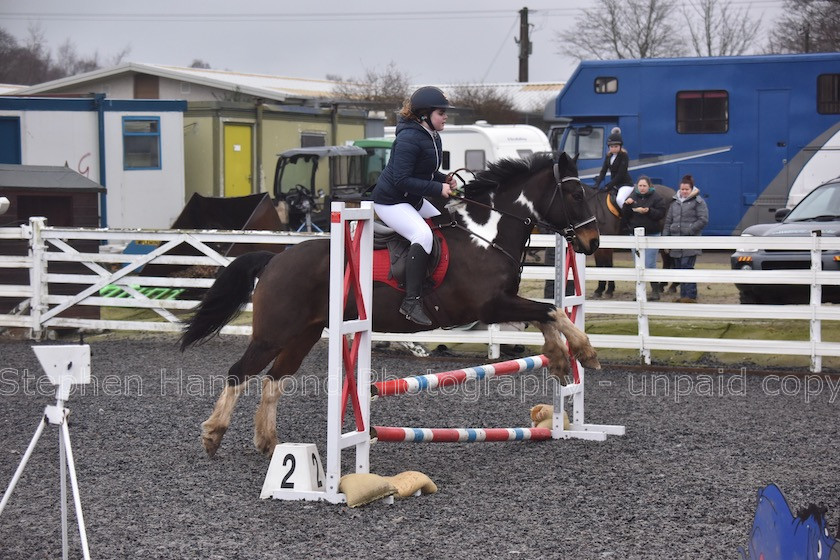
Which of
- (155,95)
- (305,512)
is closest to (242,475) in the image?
(305,512)

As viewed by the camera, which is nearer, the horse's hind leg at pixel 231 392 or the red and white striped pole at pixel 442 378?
the red and white striped pole at pixel 442 378

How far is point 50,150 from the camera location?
2062 cm

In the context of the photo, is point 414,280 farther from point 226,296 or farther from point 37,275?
point 37,275

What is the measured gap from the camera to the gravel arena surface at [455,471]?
203 inches

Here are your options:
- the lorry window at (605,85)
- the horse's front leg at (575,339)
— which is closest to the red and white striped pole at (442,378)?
Answer: the horse's front leg at (575,339)

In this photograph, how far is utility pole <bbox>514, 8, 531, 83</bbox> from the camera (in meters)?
52.6

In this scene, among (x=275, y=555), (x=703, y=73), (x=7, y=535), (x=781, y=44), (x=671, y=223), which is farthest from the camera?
(x=781, y=44)

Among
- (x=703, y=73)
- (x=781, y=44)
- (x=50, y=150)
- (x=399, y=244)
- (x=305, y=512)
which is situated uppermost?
(x=781, y=44)

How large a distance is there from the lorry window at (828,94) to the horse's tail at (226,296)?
1515 centimetres

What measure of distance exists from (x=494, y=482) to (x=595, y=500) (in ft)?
2.43

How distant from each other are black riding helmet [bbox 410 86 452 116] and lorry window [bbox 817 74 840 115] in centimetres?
1480

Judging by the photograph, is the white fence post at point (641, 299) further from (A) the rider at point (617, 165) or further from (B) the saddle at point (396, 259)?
(B) the saddle at point (396, 259)

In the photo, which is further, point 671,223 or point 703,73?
point 703,73

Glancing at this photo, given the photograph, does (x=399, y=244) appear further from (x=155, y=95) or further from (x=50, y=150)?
(x=155, y=95)
